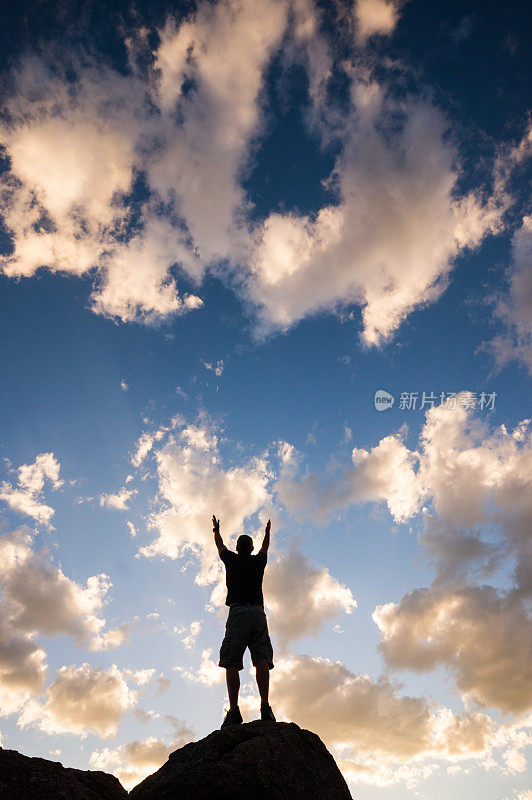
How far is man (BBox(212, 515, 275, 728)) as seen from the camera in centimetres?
969

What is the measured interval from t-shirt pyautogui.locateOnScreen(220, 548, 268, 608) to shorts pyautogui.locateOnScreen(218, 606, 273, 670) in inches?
8.6

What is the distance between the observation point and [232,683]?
31.7 feet

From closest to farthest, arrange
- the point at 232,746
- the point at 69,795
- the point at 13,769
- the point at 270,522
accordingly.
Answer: the point at 13,769 < the point at 69,795 < the point at 232,746 < the point at 270,522

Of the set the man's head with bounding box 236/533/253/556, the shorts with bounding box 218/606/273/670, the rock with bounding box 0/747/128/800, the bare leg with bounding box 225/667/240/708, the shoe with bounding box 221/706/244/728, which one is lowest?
the rock with bounding box 0/747/128/800

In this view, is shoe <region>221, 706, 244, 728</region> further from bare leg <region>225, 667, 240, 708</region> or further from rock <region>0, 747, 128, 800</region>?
rock <region>0, 747, 128, 800</region>

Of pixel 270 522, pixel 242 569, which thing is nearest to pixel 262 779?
pixel 242 569

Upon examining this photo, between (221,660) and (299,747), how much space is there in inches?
81.6

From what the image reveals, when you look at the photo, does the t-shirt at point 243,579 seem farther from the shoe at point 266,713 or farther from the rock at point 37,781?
the rock at point 37,781

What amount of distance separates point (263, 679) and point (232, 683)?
0.62 meters

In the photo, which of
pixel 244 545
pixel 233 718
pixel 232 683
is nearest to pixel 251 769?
pixel 233 718

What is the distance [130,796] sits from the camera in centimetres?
892

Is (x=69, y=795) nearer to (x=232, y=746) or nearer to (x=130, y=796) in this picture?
(x=130, y=796)

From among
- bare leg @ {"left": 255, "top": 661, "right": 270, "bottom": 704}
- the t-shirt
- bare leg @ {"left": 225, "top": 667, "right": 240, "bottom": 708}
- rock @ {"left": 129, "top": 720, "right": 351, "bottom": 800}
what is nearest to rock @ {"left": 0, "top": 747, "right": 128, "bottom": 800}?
rock @ {"left": 129, "top": 720, "right": 351, "bottom": 800}

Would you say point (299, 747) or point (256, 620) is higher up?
point (256, 620)
